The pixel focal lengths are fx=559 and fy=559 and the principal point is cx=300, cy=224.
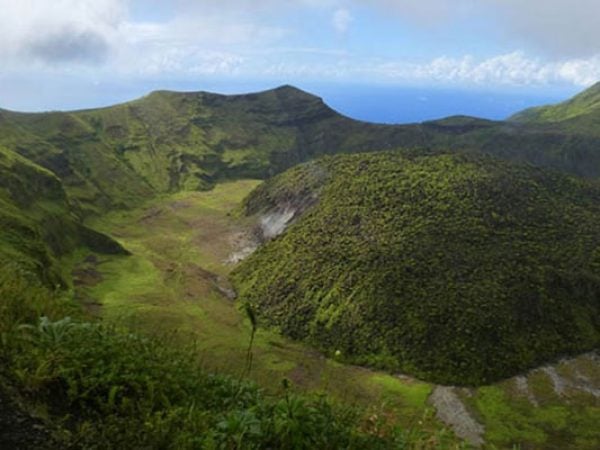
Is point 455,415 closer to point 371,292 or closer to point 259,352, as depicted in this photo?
point 371,292

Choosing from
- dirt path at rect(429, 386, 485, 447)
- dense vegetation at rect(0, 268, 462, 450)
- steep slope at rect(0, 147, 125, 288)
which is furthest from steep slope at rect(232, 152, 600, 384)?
dense vegetation at rect(0, 268, 462, 450)

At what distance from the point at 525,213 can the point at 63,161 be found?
14190 centimetres

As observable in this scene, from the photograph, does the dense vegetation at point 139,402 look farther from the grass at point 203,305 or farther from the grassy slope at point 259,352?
the grass at point 203,305

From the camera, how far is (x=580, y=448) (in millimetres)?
63000

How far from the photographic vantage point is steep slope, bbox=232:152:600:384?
84750 mm

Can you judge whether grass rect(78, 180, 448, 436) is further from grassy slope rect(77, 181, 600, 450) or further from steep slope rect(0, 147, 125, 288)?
steep slope rect(0, 147, 125, 288)

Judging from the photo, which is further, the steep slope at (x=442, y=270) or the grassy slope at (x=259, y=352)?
the steep slope at (x=442, y=270)

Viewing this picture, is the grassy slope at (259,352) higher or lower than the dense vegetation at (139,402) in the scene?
lower

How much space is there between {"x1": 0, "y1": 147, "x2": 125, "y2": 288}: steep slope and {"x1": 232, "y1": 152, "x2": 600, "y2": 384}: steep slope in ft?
117

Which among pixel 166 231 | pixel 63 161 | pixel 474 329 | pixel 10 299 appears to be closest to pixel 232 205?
pixel 166 231

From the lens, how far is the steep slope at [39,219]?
8469 cm

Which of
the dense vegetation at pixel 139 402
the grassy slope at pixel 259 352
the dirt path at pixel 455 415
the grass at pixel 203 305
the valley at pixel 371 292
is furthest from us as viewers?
the grass at pixel 203 305

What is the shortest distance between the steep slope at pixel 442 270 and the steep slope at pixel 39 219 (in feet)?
117

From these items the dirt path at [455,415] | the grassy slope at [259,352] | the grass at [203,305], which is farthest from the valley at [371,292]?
the grass at [203,305]
